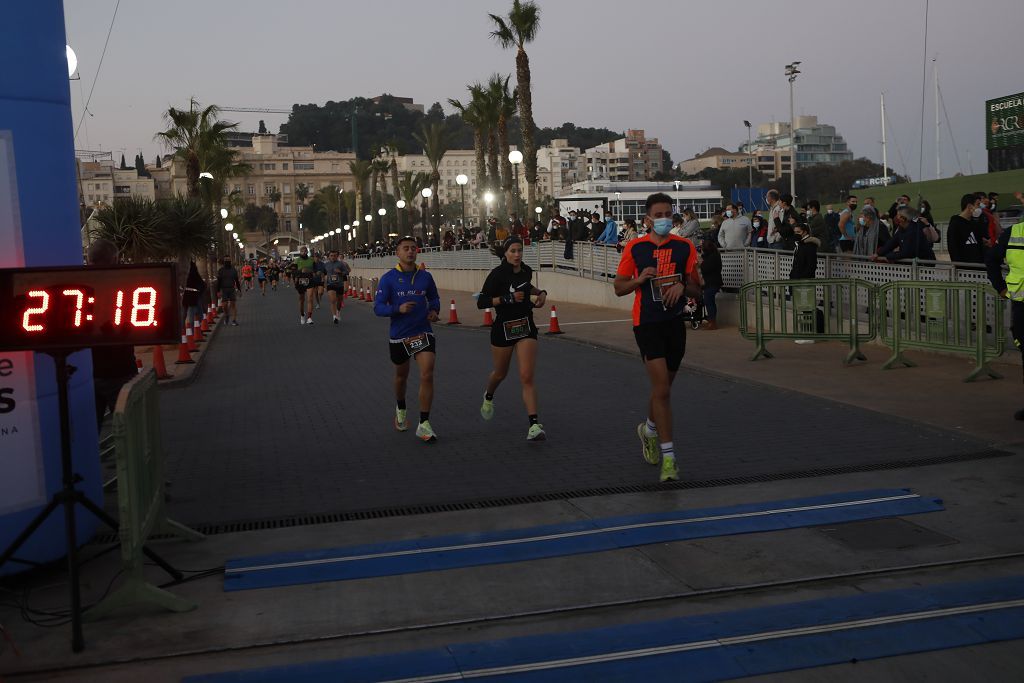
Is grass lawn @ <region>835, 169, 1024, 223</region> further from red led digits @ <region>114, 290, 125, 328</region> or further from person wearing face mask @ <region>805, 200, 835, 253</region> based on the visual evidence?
red led digits @ <region>114, 290, 125, 328</region>

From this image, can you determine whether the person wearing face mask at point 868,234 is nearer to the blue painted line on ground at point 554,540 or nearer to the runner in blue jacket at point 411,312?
the runner in blue jacket at point 411,312

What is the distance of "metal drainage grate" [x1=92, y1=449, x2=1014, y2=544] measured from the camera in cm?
709

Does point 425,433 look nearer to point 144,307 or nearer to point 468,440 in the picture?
point 468,440

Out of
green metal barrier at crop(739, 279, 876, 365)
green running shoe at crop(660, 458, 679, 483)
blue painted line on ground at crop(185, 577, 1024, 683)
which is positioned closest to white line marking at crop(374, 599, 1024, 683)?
blue painted line on ground at crop(185, 577, 1024, 683)

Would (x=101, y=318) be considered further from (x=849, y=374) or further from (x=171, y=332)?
(x=849, y=374)

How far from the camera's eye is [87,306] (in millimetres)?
5273

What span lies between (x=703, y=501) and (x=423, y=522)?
6.36ft

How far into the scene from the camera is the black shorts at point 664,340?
25.9 feet

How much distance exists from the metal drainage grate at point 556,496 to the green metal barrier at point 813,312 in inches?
228

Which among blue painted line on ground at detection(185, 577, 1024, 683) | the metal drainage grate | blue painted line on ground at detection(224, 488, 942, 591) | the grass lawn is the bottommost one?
blue painted line on ground at detection(185, 577, 1024, 683)

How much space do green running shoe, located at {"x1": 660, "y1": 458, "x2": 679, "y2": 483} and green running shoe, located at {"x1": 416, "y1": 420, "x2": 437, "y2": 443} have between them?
2673 millimetres

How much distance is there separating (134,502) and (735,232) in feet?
55.9

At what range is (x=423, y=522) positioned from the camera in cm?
700

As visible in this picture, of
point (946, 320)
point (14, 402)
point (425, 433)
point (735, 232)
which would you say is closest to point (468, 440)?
point (425, 433)
